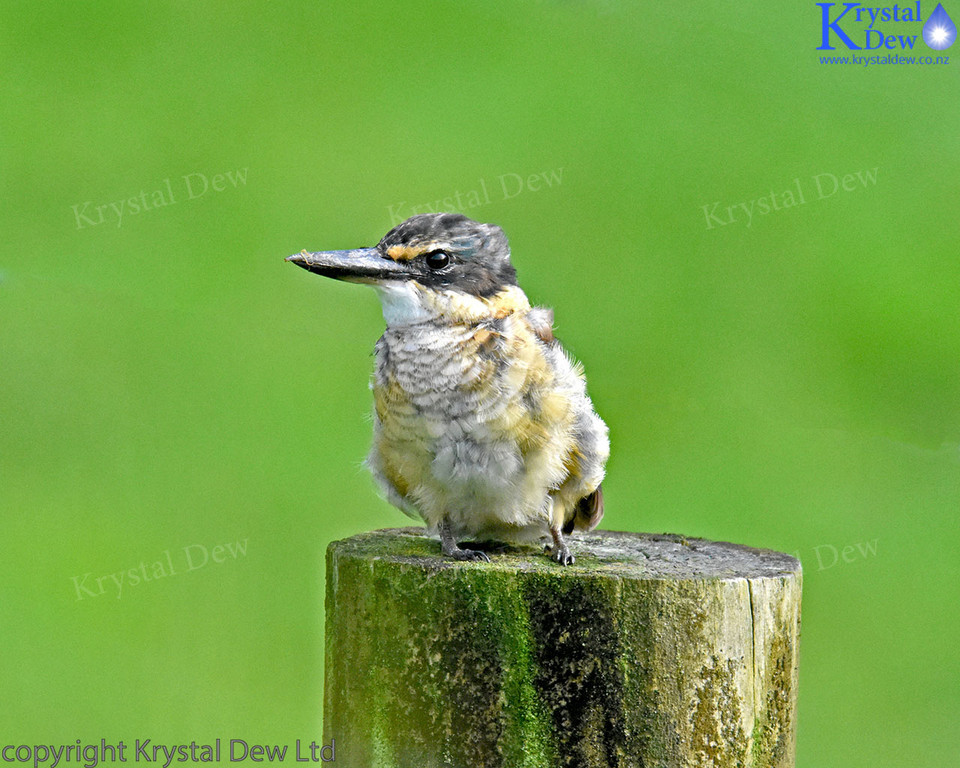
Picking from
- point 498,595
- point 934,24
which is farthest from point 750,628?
point 934,24

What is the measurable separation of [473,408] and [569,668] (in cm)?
106

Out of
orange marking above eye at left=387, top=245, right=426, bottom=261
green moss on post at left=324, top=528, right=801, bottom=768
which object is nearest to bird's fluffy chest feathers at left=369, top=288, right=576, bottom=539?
orange marking above eye at left=387, top=245, right=426, bottom=261

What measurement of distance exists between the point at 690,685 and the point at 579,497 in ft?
3.96

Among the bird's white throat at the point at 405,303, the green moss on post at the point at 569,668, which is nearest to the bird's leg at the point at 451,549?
the green moss on post at the point at 569,668

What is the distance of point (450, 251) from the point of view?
3275 millimetres

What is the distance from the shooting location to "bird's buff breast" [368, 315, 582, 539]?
326 cm

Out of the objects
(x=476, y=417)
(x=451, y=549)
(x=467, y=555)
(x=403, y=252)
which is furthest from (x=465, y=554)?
(x=403, y=252)

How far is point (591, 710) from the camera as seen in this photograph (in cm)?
235

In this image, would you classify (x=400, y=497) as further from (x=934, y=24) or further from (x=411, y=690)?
(x=934, y=24)

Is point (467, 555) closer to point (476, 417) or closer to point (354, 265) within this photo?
point (476, 417)

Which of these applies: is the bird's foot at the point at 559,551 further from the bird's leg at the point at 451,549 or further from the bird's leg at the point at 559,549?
the bird's leg at the point at 451,549

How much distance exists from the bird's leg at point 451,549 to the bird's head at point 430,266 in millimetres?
A: 638

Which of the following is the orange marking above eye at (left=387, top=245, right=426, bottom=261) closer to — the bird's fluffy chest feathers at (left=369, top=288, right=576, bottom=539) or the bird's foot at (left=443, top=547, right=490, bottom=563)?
the bird's fluffy chest feathers at (left=369, top=288, right=576, bottom=539)

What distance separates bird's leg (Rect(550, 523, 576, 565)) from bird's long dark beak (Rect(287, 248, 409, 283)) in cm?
88
